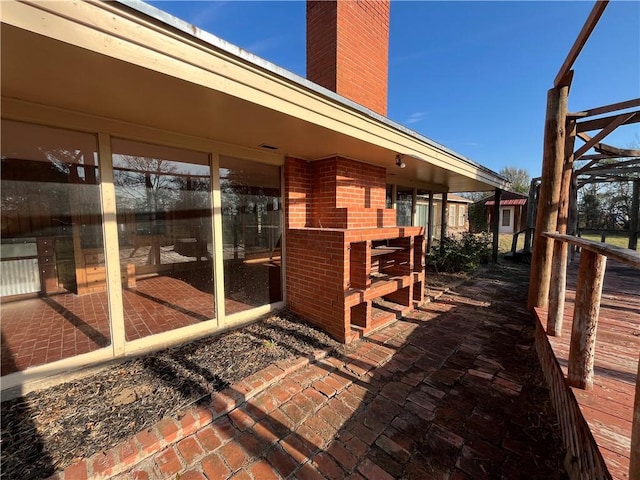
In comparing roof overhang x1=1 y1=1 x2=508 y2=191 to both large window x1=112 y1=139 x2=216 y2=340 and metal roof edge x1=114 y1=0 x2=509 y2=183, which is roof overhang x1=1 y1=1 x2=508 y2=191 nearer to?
metal roof edge x1=114 y1=0 x2=509 y2=183

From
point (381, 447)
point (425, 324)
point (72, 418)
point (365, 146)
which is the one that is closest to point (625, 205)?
point (425, 324)

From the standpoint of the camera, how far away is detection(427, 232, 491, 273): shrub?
6.87 m

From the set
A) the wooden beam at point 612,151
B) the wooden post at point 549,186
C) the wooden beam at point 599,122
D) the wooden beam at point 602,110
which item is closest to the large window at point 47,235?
the wooden post at point 549,186

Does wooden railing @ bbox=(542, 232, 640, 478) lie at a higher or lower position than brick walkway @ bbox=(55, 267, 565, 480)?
higher

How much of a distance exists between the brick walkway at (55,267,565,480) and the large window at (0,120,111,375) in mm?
1499

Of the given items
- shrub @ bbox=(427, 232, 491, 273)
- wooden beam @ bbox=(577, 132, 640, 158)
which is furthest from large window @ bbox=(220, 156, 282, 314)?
wooden beam @ bbox=(577, 132, 640, 158)

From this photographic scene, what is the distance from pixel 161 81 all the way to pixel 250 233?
2.36m

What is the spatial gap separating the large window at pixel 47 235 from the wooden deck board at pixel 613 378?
149 inches

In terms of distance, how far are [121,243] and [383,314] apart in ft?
11.4

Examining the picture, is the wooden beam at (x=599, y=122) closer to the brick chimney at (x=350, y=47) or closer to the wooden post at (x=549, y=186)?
the wooden post at (x=549, y=186)

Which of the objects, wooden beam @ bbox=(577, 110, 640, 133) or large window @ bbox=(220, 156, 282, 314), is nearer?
large window @ bbox=(220, 156, 282, 314)

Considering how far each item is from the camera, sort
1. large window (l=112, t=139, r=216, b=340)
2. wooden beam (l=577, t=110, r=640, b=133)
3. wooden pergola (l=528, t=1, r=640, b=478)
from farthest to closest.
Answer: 1. wooden beam (l=577, t=110, r=640, b=133)
2. large window (l=112, t=139, r=216, b=340)
3. wooden pergola (l=528, t=1, r=640, b=478)

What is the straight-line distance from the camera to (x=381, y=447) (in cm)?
181

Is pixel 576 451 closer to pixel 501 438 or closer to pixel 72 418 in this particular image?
pixel 501 438
